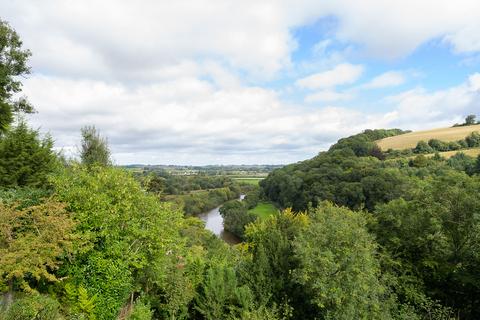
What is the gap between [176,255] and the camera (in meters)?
12.5

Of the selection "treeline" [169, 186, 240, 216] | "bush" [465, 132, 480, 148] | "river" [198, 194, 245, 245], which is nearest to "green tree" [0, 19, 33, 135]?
"river" [198, 194, 245, 245]

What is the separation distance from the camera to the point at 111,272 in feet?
30.0

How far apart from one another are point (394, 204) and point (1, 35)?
76.6ft

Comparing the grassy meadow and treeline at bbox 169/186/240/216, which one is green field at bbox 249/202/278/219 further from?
the grassy meadow

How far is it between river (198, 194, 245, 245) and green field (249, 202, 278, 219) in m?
7.83

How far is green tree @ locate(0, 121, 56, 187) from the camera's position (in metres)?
13.7

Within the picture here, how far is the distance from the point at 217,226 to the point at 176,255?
57.4 m

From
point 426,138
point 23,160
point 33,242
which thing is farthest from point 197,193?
point 33,242

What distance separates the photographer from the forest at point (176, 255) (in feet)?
27.5

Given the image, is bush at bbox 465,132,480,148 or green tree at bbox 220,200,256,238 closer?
green tree at bbox 220,200,256,238

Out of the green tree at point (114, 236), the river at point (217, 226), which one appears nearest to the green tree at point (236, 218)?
the river at point (217, 226)

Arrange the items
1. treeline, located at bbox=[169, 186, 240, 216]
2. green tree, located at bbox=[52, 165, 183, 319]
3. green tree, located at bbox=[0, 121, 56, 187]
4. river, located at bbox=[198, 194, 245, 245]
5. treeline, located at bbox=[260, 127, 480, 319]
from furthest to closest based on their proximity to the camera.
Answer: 1. treeline, located at bbox=[169, 186, 240, 216]
2. river, located at bbox=[198, 194, 245, 245]
3. treeline, located at bbox=[260, 127, 480, 319]
4. green tree, located at bbox=[0, 121, 56, 187]
5. green tree, located at bbox=[52, 165, 183, 319]

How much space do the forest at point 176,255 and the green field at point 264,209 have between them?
163 ft

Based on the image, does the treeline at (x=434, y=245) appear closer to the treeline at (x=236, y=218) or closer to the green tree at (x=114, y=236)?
the green tree at (x=114, y=236)
